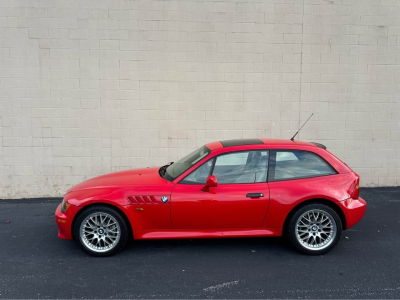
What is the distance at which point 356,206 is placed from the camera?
4.63 meters

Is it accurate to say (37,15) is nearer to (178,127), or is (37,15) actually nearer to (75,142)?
(75,142)

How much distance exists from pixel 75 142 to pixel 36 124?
85cm

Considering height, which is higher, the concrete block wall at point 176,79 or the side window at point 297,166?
the concrete block wall at point 176,79

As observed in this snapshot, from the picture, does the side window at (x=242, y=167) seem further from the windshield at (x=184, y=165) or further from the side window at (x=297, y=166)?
the windshield at (x=184, y=165)

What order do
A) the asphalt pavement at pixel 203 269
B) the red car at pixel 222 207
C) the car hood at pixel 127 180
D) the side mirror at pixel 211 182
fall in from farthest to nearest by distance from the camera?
the car hood at pixel 127 180, the red car at pixel 222 207, the side mirror at pixel 211 182, the asphalt pavement at pixel 203 269

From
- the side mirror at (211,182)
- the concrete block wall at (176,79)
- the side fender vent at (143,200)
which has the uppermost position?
the concrete block wall at (176,79)

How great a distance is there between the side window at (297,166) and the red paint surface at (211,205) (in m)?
0.09

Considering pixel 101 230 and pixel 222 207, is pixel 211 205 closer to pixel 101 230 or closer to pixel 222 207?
pixel 222 207

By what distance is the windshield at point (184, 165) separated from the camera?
4.82 meters

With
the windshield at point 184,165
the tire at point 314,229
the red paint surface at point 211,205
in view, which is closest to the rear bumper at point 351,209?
the red paint surface at point 211,205

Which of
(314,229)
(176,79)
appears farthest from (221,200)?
(176,79)

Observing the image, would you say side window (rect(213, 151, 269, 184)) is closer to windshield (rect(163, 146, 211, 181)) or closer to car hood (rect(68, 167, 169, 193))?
windshield (rect(163, 146, 211, 181))

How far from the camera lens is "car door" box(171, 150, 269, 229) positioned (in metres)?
4.48

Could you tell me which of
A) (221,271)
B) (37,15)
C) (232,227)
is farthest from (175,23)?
(221,271)
